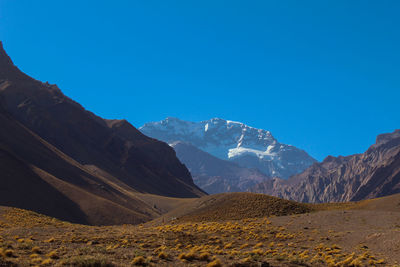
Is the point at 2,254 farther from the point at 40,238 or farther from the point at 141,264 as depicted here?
the point at 40,238

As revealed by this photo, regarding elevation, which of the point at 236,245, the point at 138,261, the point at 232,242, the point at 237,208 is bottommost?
the point at 138,261

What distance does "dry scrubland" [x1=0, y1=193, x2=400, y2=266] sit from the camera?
2338 cm

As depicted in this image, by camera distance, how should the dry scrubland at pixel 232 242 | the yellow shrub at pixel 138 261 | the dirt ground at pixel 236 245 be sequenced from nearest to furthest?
the yellow shrub at pixel 138 261 < the dirt ground at pixel 236 245 < the dry scrubland at pixel 232 242

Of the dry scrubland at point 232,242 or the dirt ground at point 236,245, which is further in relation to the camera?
the dry scrubland at point 232,242

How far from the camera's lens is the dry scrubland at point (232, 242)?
23.4 m

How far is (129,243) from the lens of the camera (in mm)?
31641

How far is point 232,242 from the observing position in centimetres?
3428

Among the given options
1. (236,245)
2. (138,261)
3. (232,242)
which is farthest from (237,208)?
(138,261)

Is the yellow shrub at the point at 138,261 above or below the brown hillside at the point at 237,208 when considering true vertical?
below

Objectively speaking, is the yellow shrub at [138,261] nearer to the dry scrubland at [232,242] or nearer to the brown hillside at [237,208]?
the dry scrubland at [232,242]

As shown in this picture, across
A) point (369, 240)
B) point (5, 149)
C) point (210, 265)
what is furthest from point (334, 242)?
point (5, 149)

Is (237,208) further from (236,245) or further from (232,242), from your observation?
(236,245)

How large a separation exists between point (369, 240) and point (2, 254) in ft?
93.7

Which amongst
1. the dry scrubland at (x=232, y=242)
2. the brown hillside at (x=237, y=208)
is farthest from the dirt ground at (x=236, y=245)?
the brown hillside at (x=237, y=208)
